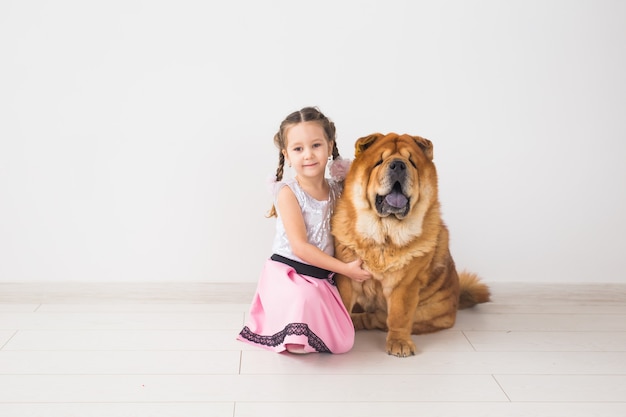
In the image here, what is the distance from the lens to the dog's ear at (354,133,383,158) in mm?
1865

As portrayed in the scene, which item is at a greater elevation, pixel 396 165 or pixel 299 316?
pixel 396 165

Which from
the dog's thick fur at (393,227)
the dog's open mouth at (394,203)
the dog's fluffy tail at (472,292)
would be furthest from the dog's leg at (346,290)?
the dog's fluffy tail at (472,292)

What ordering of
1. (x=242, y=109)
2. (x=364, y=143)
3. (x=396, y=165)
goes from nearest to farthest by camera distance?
(x=396, y=165), (x=364, y=143), (x=242, y=109)

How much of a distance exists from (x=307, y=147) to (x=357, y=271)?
353mm

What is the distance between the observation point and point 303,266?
1.92 m

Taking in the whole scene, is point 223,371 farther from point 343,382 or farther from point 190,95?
point 190,95

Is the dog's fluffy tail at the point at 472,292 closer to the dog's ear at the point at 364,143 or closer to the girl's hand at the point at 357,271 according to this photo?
the girl's hand at the point at 357,271

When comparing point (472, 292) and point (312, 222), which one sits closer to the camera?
point (312, 222)

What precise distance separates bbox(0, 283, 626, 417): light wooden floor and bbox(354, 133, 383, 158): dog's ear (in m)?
0.53

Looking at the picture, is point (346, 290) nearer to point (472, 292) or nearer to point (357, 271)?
point (357, 271)

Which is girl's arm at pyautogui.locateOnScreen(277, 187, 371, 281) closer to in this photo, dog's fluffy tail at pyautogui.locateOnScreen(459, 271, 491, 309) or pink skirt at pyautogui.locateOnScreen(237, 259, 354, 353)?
pink skirt at pyautogui.locateOnScreen(237, 259, 354, 353)

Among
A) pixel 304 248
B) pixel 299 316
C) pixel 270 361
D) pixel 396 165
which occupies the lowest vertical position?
pixel 270 361

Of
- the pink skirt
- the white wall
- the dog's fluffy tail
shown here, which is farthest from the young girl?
the dog's fluffy tail

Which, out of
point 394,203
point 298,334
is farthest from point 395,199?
point 298,334
